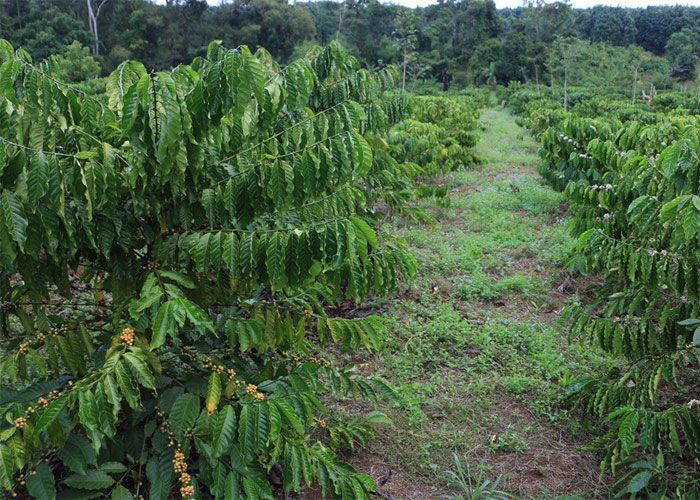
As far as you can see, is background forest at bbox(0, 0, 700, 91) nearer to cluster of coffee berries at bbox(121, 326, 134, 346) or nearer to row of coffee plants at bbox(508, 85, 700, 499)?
row of coffee plants at bbox(508, 85, 700, 499)

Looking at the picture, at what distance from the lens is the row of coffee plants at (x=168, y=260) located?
1593 mm

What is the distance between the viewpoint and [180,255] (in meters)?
1.90

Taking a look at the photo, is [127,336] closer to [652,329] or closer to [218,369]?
[218,369]

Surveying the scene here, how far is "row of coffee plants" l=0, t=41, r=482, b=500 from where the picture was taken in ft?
5.23

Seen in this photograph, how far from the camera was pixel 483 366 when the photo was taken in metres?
3.73

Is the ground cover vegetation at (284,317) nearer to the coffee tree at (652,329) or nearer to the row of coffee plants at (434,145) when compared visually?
the coffee tree at (652,329)

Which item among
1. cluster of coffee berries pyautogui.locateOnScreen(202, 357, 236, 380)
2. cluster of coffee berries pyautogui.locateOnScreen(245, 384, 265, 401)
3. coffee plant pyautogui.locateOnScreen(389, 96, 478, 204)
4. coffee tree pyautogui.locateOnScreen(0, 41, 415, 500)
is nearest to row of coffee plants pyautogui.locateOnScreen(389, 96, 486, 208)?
coffee plant pyautogui.locateOnScreen(389, 96, 478, 204)

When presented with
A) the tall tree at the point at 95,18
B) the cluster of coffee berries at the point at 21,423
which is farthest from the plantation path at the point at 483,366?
the tall tree at the point at 95,18

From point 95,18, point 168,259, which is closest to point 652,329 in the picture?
point 168,259

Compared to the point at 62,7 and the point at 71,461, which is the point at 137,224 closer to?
the point at 71,461

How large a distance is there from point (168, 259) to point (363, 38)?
154ft

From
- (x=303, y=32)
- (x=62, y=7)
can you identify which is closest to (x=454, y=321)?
(x=303, y=32)

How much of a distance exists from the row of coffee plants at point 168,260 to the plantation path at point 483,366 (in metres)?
0.81

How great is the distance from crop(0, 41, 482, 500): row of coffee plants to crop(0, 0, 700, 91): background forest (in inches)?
1015
